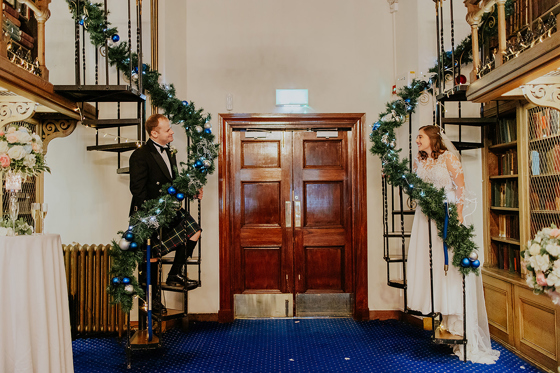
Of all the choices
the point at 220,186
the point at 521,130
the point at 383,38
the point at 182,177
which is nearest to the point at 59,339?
the point at 182,177

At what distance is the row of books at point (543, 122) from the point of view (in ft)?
11.0

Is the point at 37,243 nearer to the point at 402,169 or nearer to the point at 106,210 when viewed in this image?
the point at 106,210

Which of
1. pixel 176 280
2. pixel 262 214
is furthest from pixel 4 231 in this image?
pixel 262 214

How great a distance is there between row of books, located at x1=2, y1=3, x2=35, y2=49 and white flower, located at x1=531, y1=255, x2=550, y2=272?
393 centimetres

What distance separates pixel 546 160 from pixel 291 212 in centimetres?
255

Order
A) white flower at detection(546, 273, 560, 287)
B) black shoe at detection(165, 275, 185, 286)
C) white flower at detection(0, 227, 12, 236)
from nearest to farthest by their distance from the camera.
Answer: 1. white flower at detection(546, 273, 560, 287)
2. white flower at detection(0, 227, 12, 236)
3. black shoe at detection(165, 275, 185, 286)

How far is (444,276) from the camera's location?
3570 mm

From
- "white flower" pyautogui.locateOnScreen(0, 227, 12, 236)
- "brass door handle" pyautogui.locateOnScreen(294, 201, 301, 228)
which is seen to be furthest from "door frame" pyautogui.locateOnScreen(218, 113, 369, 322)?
"white flower" pyautogui.locateOnScreen(0, 227, 12, 236)

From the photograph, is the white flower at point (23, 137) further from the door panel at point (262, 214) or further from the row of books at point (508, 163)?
the row of books at point (508, 163)

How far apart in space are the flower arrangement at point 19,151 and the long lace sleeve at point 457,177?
306 centimetres

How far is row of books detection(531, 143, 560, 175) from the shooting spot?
3358 mm

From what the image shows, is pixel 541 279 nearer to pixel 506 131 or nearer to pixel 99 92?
pixel 506 131

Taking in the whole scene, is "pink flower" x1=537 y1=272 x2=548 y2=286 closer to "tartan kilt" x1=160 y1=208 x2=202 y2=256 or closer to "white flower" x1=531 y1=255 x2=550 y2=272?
"white flower" x1=531 y1=255 x2=550 y2=272

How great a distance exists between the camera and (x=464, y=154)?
4.42 m
